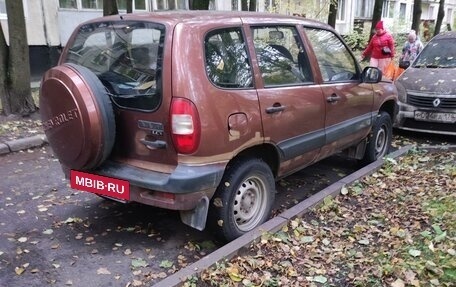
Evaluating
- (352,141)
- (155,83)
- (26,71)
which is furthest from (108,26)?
(26,71)

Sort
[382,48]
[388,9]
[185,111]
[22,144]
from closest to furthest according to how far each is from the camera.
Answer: [185,111] → [22,144] → [382,48] → [388,9]

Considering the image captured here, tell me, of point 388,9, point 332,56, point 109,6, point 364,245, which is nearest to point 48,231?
point 364,245

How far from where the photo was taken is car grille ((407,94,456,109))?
6797mm

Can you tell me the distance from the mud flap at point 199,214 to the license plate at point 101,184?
498 millimetres

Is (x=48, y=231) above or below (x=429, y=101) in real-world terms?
below

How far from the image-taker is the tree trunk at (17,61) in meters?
7.66

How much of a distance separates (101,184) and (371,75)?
3.29m

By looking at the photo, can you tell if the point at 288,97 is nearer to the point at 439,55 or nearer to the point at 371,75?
the point at 371,75

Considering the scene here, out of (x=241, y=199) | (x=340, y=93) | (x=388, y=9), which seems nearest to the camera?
(x=241, y=199)

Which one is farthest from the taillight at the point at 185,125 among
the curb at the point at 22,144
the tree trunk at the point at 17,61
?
the tree trunk at the point at 17,61

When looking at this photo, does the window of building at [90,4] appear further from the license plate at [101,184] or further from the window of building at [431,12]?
the window of building at [431,12]

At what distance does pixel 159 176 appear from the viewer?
3.34m

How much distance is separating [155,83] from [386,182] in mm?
3013

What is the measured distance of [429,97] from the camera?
276 inches
